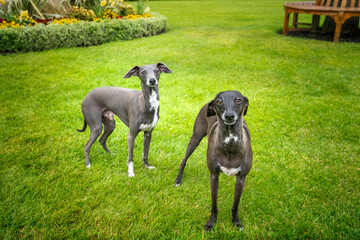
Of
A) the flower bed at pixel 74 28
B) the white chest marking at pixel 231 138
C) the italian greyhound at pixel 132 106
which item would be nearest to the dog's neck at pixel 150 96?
the italian greyhound at pixel 132 106

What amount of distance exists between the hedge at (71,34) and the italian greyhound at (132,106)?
6.72 metres

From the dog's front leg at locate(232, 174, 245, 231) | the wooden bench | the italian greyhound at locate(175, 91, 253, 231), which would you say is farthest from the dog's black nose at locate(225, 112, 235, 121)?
the wooden bench

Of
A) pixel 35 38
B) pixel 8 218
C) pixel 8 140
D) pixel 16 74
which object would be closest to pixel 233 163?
pixel 8 218

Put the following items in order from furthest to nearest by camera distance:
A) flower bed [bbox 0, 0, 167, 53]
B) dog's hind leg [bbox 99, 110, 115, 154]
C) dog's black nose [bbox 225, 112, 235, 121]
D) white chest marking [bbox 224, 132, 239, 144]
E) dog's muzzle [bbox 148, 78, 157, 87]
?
flower bed [bbox 0, 0, 167, 53] → dog's hind leg [bbox 99, 110, 115, 154] → dog's muzzle [bbox 148, 78, 157, 87] → white chest marking [bbox 224, 132, 239, 144] → dog's black nose [bbox 225, 112, 235, 121]

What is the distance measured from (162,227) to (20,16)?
9.63 metres

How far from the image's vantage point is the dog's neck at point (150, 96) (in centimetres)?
292

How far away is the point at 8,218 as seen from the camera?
2592 mm

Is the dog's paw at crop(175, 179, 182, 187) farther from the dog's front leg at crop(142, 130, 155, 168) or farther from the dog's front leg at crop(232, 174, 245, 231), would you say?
the dog's front leg at crop(232, 174, 245, 231)

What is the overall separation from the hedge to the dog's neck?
7.39 meters

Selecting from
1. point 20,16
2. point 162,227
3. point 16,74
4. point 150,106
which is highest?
point 20,16

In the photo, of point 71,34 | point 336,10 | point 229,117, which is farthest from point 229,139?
point 336,10

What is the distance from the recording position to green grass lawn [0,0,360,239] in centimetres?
263

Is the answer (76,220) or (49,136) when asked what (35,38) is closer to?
(49,136)

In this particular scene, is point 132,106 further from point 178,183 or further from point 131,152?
point 178,183
